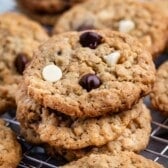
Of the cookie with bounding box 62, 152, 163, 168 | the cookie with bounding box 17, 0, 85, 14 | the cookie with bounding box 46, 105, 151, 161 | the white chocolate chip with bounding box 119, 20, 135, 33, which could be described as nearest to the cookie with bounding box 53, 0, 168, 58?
the white chocolate chip with bounding box 119, 20, 135, 33

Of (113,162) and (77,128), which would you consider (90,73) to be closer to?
(77,128)

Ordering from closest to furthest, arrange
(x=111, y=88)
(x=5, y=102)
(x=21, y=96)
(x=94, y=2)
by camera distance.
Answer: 1. (x=111, y=88)
2. (x=21, y=96)
3. (x=5, y=102)
4. (x=94, y=2)

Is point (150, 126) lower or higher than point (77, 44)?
lower

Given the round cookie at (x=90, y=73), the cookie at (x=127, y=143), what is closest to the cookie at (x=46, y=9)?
the round cookie at (x=90, y=73)

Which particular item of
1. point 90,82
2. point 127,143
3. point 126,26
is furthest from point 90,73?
point 126,26

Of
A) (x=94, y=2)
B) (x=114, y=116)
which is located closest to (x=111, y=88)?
(x=114, y=116)

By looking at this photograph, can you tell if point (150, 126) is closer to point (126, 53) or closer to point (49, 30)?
point (126, 53)
